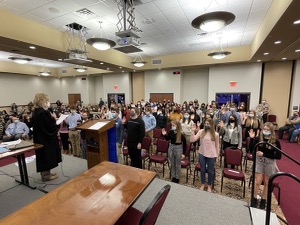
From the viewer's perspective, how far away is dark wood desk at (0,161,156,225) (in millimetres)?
1460

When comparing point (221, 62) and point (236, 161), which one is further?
point (221, 62)

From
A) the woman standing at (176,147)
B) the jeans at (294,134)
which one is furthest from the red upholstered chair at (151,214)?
the jeans at (294,134)

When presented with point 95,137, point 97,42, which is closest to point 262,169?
point 95,137

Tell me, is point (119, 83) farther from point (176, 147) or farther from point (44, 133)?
point (176, 147)

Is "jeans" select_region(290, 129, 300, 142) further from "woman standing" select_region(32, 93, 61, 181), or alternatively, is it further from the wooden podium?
"woman standing" select_region(32, 93, 61, 181)

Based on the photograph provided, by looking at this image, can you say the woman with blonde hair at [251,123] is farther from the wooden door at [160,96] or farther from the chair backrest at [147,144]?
the wooden door at [160,96]

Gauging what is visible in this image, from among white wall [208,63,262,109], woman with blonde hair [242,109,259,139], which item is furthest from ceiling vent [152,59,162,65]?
woman with blonde hair [242,109,259,139]

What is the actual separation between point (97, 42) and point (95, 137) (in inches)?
87.9

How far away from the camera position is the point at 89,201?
5.60 ft

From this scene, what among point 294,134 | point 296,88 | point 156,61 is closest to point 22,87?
point 156,61

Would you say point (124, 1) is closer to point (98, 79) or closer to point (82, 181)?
point (82, 181)

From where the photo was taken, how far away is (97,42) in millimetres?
3764

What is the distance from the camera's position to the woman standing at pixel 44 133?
3.44 m

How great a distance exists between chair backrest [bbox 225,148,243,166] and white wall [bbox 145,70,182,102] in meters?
7.75
